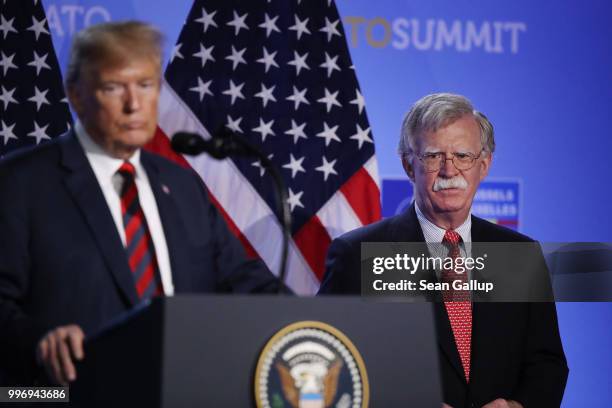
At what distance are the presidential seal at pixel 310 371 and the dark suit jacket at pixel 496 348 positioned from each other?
1.52 metres

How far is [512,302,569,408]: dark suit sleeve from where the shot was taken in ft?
10.2

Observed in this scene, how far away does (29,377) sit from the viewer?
1.94 metres

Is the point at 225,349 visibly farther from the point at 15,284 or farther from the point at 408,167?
the point at 408,167

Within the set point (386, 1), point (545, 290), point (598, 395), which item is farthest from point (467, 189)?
point (598, 395)

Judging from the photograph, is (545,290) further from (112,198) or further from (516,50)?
(112,198)

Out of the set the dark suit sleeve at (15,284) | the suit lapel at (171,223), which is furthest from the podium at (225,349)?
the suit lapel at (171,223)

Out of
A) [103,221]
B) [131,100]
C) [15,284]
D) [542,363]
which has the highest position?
[131,100]

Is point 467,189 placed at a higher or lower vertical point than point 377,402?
higher

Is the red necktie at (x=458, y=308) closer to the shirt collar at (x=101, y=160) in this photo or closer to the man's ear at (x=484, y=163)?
the man's ear at (x=484, y=163)

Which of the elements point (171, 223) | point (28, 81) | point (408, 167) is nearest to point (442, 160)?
point (408, 167)

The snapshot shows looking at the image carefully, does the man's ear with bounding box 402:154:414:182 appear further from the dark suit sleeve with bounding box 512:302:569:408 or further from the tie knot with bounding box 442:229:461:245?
the dark suit sleeve with bounding box 512:302:569:408

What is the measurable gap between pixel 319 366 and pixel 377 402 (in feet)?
0.44

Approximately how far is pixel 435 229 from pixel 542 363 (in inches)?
23.7

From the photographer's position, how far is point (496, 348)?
3143 mm
